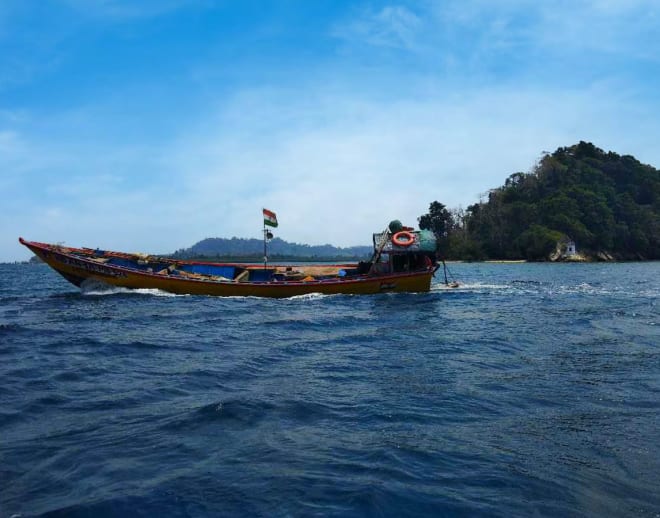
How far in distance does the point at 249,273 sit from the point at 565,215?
4360 inches

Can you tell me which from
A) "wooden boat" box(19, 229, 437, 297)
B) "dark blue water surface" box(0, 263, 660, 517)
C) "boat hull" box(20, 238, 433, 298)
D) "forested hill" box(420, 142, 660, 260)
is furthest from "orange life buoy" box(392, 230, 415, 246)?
"forested hill" box(420, 142, 660, 260)

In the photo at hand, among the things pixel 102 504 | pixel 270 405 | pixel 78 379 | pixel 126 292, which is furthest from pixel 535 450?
pixel 126 292

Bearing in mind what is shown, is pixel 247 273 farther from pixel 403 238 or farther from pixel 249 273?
pixel 403 238

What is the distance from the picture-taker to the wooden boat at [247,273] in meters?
29.4

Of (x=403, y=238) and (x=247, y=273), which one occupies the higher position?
(x=403, y=238)

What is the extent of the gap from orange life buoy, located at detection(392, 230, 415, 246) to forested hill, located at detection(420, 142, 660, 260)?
95.9 m

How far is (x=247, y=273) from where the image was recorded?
32.4 meters

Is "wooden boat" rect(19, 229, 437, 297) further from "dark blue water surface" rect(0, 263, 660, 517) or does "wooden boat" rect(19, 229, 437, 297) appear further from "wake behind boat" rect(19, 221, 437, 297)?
"dark blue water surface" rect(0, 263, 660, 517)

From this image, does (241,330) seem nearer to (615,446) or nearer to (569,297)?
(615,446)

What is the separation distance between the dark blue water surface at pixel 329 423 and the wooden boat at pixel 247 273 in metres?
12.4

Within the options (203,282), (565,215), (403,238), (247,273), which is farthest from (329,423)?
(565,215)

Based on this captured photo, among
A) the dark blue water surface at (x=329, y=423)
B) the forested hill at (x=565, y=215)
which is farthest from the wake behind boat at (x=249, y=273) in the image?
the forested hill at (x=565, y=215)

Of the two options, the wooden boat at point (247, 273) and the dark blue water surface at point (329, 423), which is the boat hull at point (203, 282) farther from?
the dark blue water surface at point (329, 423)

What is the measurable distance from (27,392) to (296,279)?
22.7 metres
